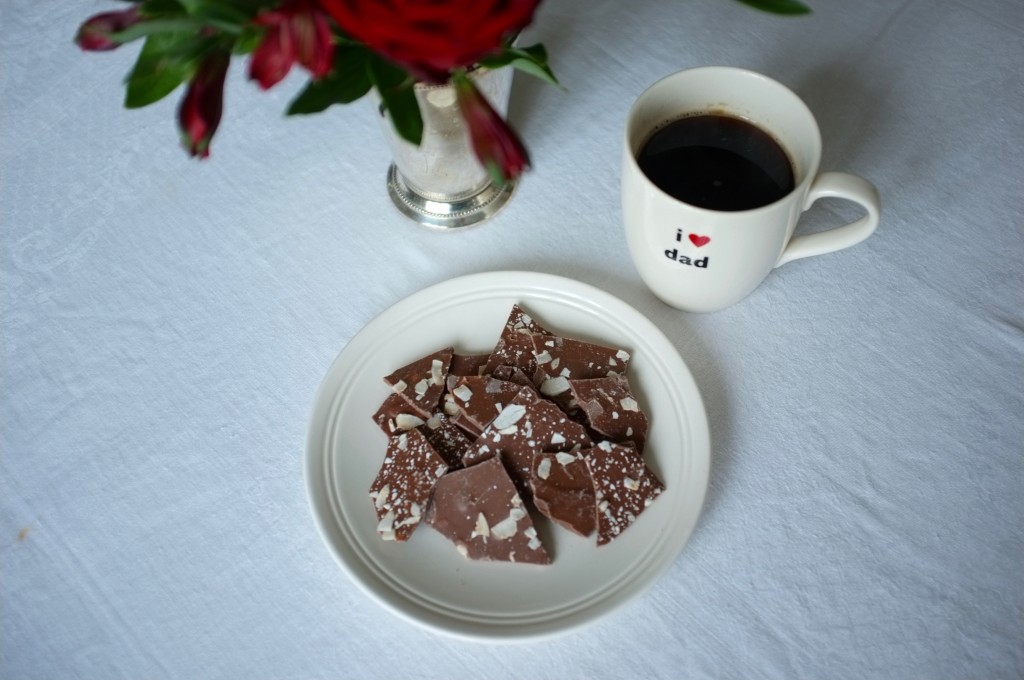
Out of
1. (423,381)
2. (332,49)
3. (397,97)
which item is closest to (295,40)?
(332,49)

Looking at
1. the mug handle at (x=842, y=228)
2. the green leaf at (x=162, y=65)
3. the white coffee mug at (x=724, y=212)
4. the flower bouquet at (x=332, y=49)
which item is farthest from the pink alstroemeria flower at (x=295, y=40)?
the mug handle at (x=842, y=228)

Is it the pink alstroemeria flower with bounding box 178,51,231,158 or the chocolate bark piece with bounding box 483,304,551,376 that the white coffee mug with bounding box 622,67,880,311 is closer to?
the chocolate bark piece with bounding box 483,304,551,376

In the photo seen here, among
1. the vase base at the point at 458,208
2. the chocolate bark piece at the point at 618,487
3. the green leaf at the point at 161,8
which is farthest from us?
the vase base at the point at 458,208

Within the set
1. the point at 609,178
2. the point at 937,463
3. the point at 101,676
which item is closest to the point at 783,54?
the point at 609,178

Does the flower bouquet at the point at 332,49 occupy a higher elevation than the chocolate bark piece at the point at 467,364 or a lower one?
higher

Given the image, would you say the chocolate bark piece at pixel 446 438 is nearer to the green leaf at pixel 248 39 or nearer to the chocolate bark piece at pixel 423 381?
the chocolate bark piece at pixel 423 381

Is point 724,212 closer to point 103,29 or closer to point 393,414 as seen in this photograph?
point 393,414
